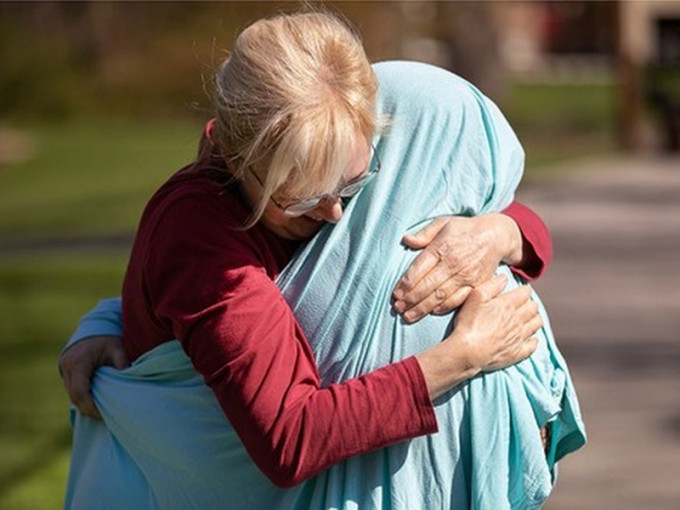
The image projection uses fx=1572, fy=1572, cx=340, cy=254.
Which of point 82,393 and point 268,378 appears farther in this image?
point 82,393

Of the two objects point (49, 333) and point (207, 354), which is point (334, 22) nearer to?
point (207, 354)

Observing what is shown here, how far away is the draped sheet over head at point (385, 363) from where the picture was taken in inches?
102

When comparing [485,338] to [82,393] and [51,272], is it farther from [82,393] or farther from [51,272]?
→ [51,272]

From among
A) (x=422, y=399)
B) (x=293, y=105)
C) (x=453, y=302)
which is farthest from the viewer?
(x=453, y=302)

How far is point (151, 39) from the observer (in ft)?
129

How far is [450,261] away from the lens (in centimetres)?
265

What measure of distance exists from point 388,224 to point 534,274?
1.26ft

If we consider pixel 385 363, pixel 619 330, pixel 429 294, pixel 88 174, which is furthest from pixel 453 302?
pixel 88 174

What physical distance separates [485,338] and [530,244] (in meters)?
0.33

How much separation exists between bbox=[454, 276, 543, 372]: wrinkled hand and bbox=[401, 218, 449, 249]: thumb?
0.39 ft

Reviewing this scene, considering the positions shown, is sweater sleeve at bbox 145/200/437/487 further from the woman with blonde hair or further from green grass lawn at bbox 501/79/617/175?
green grass lawn at bbox 501/79/617/175

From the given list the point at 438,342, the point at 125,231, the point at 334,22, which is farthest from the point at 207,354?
the point at 125,231

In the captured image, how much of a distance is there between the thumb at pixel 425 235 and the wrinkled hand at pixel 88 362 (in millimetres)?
597

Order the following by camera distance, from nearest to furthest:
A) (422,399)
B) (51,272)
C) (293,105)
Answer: (293,105) < (422,399) < (51,272)
